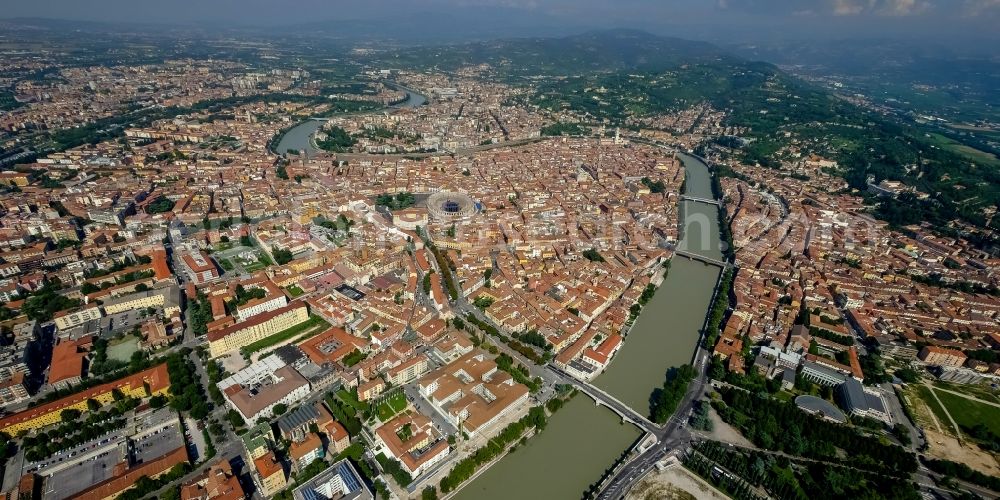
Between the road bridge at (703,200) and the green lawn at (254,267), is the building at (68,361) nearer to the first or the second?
the green lawn at (254,267)

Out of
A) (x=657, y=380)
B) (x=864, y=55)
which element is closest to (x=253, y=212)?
(x=657, y=380)

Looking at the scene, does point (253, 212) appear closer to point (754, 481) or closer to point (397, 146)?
point (397, 146)

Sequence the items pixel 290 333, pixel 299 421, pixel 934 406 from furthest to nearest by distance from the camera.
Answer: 1. pixel 290 333
2. pixel 934 406
3. pixel 299 421

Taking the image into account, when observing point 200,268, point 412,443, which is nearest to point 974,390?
point 412,443

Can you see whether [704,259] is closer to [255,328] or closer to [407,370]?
[407,370]

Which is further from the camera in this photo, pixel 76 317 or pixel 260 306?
pixel 260 306

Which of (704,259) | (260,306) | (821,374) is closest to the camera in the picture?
(821,374)

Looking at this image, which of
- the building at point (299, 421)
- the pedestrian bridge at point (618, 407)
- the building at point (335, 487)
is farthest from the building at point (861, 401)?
the building at point (299, 421)
